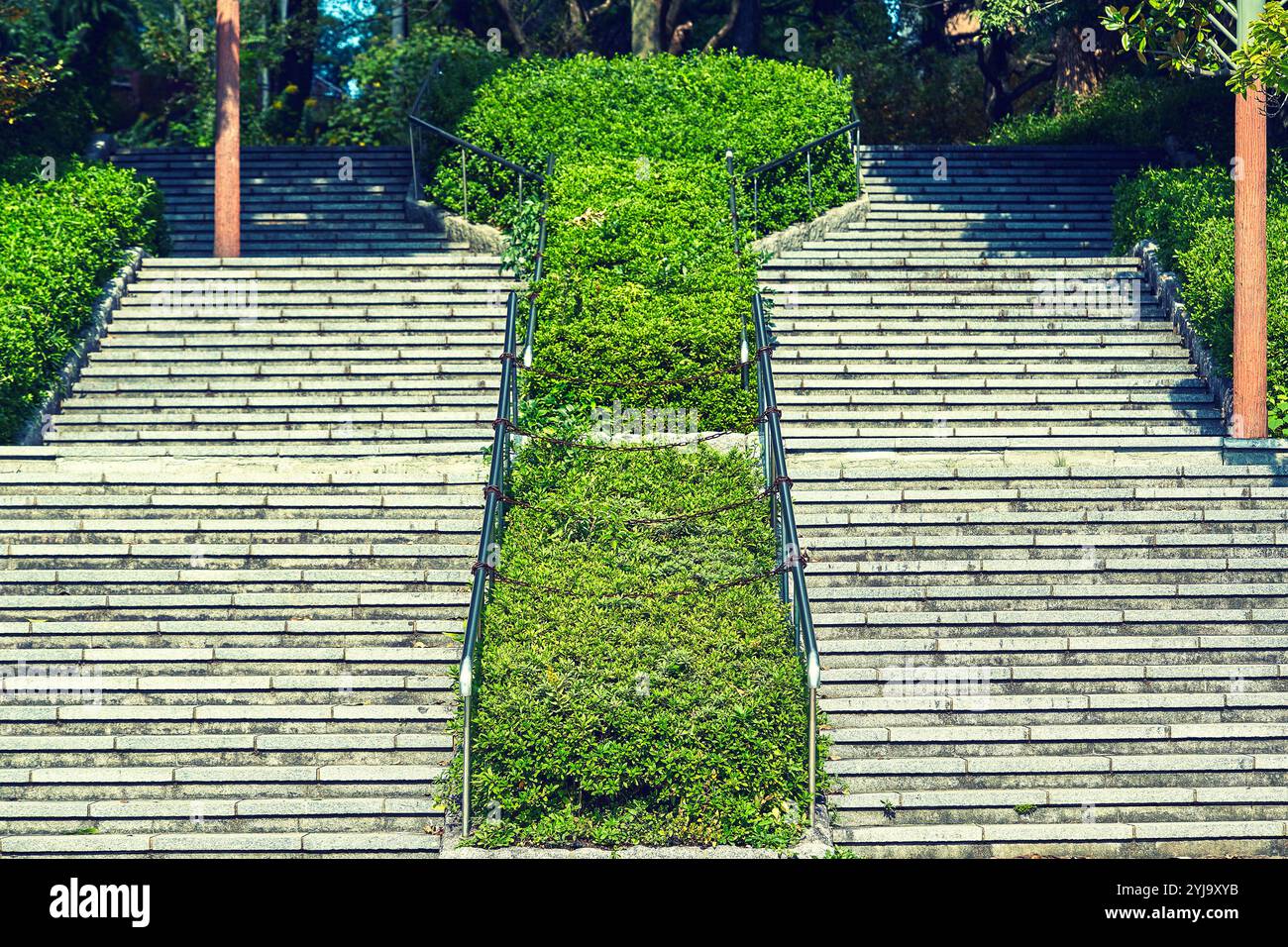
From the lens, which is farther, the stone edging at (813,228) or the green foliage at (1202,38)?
the stone edging at (813,228)

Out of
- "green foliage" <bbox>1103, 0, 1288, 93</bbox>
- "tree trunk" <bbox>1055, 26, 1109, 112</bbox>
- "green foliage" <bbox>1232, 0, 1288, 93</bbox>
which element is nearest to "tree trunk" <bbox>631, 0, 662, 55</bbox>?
"tree trunk" <bbox>1055, 26, 1109, 112</bbox>

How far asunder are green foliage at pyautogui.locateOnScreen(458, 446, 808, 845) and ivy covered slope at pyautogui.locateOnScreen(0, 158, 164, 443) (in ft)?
17.3

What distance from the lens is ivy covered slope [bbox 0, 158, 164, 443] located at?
15.1m

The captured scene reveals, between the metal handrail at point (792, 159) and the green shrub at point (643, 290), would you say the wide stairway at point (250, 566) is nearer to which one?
the green shrub at point (643, 290)

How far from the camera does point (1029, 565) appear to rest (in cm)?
1302

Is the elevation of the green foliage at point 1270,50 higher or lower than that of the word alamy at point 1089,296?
higher

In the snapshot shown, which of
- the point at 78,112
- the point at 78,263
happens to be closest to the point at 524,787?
the point at 78,263

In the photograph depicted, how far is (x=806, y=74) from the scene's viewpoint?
21016 millimetres

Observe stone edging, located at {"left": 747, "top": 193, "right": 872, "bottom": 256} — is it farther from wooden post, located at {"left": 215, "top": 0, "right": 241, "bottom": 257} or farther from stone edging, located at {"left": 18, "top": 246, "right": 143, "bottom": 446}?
stone edging, located at {"left": 18, "top": 246, "right": 143, "bottom": 446}

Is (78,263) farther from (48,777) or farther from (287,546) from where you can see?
(48,777)

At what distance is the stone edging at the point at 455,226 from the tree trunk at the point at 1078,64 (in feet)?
32.4

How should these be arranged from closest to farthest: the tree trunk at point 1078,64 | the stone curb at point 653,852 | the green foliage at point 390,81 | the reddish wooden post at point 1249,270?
the stone curb at point 653,852 → the reddish wooden post at point 1249,270 → the green foliage at point 390,81 → the tree trunk at point 1078,64

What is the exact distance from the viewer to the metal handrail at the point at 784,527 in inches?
426

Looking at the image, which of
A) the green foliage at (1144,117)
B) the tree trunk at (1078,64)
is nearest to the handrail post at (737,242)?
the green foliage at (1144,117)
